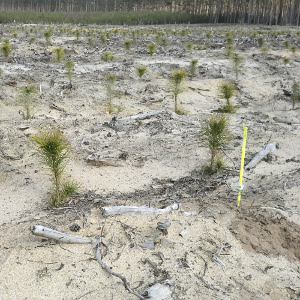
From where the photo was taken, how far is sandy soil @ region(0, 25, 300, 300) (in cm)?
347

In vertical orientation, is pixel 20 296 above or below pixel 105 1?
below

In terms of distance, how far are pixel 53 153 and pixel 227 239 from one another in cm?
236

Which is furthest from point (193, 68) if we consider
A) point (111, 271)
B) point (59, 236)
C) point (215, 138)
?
point (111, 271)

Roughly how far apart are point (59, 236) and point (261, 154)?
3.78m

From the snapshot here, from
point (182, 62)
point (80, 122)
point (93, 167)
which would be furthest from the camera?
point (182, 62)

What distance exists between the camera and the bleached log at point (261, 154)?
580 cm

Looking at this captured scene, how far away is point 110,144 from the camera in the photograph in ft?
23.0

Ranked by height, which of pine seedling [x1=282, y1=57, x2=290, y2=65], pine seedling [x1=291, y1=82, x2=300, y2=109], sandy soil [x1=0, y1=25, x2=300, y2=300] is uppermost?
pine seedling [x1=282, y1=57, x2=290, y2=65]

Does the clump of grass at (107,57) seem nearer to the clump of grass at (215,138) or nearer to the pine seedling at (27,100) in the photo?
the pine seedling at (27,100)

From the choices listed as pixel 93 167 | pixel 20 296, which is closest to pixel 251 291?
pixel 20 296

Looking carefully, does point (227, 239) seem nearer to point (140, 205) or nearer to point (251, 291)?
point (251, 291)

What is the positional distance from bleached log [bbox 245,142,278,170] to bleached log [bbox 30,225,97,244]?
3.02 metres

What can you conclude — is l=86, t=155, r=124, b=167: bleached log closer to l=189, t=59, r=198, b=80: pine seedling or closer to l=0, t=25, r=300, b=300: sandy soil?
l=0, t=25, r=300, b=300: sandy soil

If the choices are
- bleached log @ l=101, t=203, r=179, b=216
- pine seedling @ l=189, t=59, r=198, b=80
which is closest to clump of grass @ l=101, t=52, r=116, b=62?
pine seedling @ l=189, t=59, r=198, b=80
